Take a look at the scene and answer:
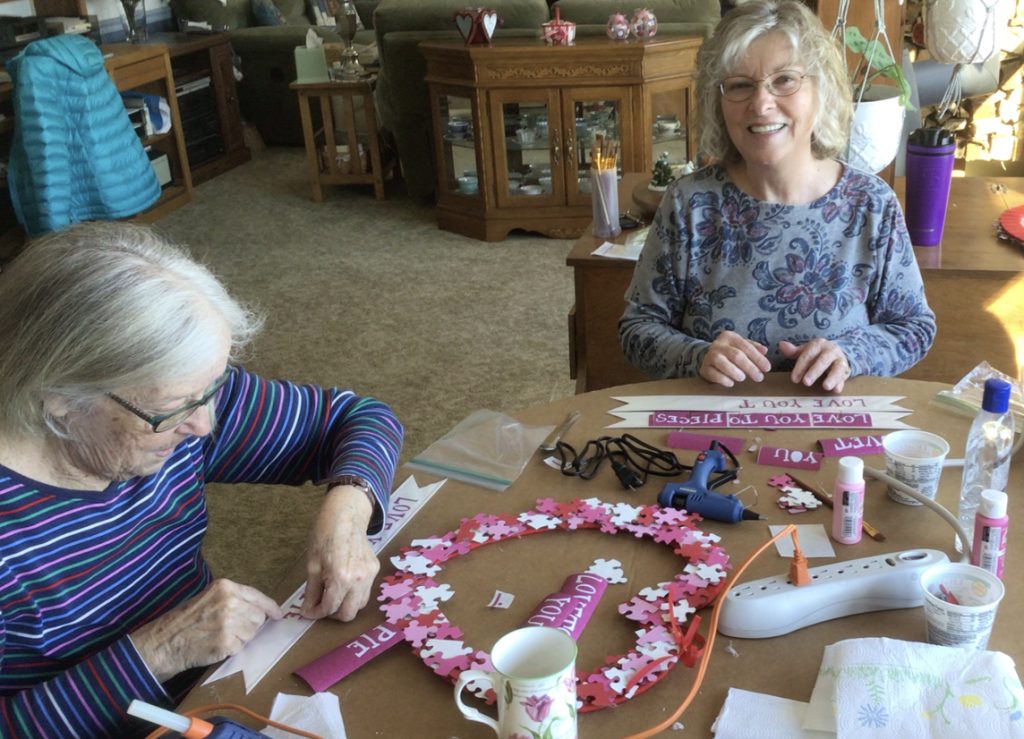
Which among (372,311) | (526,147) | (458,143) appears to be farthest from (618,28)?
(372,311)

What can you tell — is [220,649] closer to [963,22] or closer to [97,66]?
[963,22]

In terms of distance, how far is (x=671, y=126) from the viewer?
4.38m

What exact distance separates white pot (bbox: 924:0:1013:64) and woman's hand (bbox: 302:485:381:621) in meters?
1.71

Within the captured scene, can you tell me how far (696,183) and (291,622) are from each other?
103 cm

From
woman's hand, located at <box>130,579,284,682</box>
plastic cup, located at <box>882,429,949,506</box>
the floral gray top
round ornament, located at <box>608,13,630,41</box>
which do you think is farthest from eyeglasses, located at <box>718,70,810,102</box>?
round ornament, located at <box>608,13,630,41</box>

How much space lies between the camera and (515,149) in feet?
14.6

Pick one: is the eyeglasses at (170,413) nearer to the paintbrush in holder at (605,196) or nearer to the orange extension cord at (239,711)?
the orange extension cord at (239,711)

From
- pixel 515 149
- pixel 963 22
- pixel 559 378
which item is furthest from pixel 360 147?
pixel 963 22

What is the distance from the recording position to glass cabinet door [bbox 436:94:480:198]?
174 inches

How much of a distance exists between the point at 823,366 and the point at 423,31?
3.62 m

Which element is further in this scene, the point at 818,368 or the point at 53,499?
the point at 818,368

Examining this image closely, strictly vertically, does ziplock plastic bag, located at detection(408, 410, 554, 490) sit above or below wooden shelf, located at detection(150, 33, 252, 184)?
above

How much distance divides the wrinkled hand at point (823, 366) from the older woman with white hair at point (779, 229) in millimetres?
56

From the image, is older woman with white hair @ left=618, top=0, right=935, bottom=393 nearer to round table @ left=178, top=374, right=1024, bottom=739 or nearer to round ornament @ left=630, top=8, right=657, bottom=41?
round table @ left=178, top=374, right=1024, bottom=739
